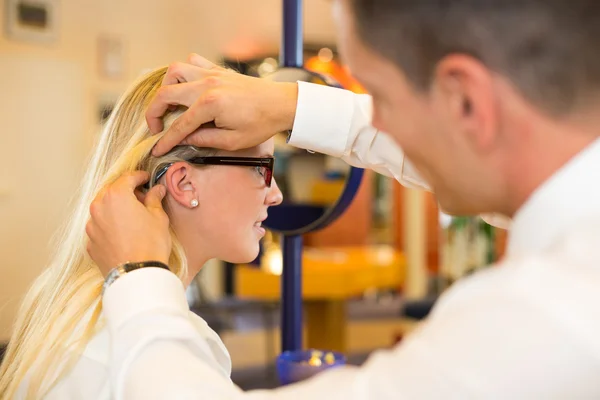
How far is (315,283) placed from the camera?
4395 millimetres

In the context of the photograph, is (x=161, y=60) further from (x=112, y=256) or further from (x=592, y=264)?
(x=592, y=264)

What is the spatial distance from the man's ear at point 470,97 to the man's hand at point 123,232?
447 millimetres

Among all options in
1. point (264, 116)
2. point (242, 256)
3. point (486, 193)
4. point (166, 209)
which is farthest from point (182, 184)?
point (486, 193)

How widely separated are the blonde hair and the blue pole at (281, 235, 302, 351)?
303mm

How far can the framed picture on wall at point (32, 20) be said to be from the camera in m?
5.34

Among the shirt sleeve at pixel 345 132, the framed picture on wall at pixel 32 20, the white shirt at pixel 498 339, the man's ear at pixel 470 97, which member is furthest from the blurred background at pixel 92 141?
the man's ear at pixel 470 97

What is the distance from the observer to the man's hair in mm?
689

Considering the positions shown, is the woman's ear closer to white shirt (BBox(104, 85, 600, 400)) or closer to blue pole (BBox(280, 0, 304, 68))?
blue pole (BBox(280, 0, 304, 68))

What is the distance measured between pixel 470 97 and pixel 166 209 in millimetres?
847

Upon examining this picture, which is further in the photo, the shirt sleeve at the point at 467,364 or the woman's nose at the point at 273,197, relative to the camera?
the woman's nose at the point at 273,197

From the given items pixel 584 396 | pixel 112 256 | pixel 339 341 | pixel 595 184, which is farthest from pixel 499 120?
pixel 339 341

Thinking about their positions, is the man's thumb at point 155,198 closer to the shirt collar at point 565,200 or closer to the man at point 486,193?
the man at point 486,193

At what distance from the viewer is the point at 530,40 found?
695 mm

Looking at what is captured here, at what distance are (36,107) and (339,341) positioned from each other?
2912 millimetres
